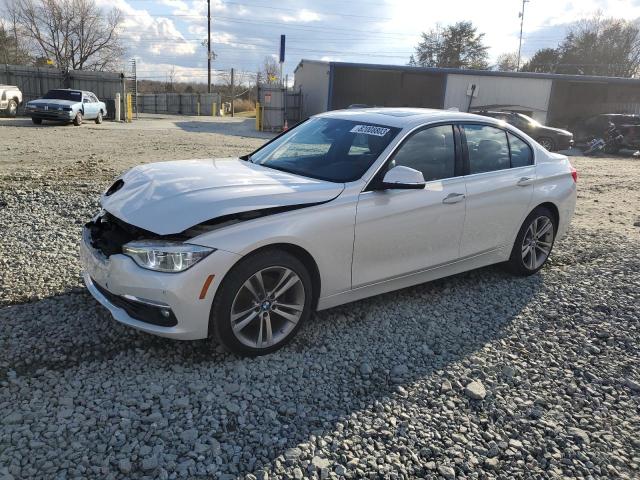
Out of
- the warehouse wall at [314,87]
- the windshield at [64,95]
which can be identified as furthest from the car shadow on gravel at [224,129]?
the windshield at [64,95]

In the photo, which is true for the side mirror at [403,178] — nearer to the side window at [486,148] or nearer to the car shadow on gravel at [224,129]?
the side window at [486,148]

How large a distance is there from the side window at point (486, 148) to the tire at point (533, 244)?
2.22ft

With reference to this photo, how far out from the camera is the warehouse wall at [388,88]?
1339 inches

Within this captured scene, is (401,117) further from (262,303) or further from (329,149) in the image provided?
(262,303)

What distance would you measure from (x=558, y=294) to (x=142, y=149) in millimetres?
12855

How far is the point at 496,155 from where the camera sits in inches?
199

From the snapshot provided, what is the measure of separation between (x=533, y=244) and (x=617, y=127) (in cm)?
2033

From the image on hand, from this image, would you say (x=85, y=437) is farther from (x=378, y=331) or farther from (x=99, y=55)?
(x=99, y=55)

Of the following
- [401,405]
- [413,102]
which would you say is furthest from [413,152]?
[413,102]

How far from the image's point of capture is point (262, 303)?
3568mm

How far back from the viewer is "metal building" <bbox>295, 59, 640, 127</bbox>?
29.8 meters

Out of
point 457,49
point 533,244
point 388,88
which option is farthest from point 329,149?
point 457,49

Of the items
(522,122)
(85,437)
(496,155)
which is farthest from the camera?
(522,122)

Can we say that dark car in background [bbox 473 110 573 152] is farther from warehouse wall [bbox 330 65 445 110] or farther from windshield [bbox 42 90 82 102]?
windshield [bbox 42 90 82 102]
